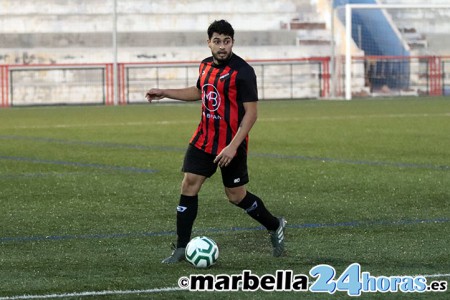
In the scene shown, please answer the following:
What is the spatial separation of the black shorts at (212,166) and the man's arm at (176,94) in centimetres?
46

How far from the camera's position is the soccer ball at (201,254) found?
298 inches

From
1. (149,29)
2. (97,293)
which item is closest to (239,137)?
(97,293)

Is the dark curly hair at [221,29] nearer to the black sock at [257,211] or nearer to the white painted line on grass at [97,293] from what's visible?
the black sock at [257,211]

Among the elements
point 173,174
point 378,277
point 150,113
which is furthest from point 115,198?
point 150,113

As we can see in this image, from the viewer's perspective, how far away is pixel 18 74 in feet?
121

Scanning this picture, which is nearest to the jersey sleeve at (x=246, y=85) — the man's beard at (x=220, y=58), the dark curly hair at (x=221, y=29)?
the man's beard at (x=220, y=58)

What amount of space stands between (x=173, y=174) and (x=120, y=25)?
2559 centimetres

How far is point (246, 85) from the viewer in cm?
794

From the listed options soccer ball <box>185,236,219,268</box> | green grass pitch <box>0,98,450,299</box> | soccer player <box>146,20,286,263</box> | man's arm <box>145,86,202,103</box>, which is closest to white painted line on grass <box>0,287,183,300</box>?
green grass pitch <box>0,98,450,299</box>

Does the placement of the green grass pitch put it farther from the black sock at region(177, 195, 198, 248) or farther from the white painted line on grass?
the black sock at region(177, 195, 198, 248)

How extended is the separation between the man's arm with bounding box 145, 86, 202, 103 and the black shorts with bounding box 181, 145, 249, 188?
0.46 m

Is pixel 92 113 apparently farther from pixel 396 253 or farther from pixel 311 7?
pixel 396 253

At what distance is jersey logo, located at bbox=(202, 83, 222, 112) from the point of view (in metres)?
8.00

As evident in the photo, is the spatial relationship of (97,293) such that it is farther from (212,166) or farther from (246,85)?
(246,85)
